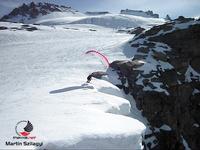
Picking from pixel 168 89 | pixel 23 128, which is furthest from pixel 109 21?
pixel 23 128

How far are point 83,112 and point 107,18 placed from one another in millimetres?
171135

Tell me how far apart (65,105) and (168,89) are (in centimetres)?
1235

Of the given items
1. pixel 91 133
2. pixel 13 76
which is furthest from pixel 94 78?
pixel 91 133

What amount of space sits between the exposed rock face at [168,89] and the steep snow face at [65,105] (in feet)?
7.64

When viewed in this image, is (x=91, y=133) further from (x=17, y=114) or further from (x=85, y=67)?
(x=85, y=67)

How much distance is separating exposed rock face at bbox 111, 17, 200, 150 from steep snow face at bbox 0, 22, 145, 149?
7.64 feet

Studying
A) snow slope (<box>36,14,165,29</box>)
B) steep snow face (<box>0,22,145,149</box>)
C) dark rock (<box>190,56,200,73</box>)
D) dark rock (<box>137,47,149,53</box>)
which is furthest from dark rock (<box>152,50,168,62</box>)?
snow slope (<box>36,14,165,29</box>)

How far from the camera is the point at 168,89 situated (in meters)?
23.3

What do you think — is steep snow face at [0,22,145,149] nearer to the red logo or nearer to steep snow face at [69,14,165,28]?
the red logo

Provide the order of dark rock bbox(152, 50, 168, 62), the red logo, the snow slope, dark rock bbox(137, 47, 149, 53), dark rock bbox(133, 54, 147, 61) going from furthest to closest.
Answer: the snow slope
dark rock bbox(137, 47, 149, 53)
dark rock bbox(133, 54, 147, 61)
dark rock bbox(152, 50, 168, 62)
the red logo

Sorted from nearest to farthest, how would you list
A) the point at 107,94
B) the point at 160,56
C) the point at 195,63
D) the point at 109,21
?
the point at 107,94, the point at 195,63, the point at 160,56, the point at 109,21

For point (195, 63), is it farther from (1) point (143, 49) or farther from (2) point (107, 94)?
(2) point (107, 94)

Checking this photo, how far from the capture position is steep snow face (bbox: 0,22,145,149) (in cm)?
956

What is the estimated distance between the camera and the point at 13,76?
999 inches
